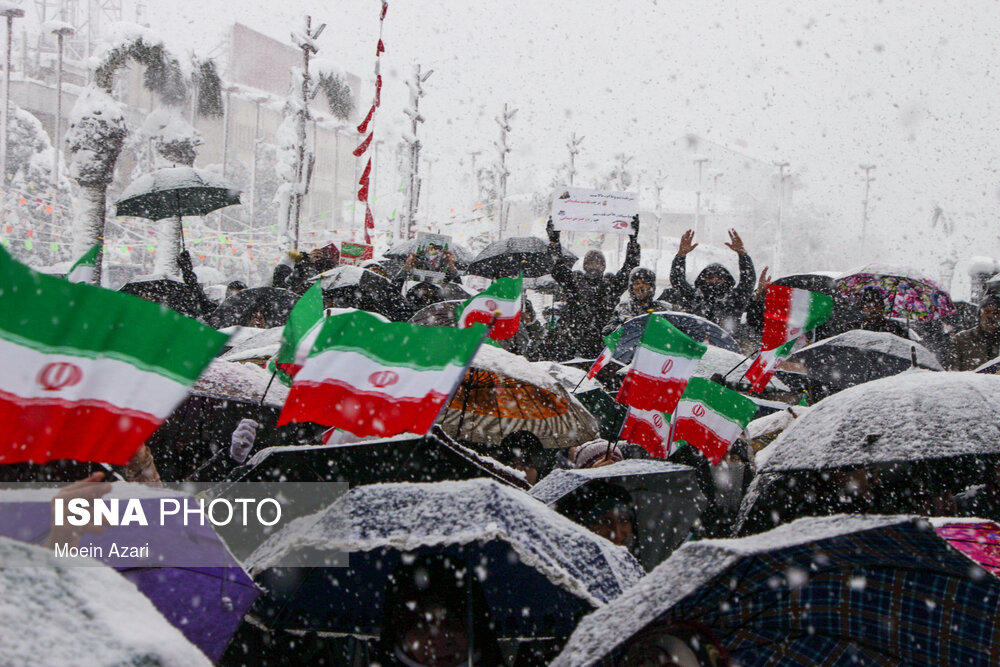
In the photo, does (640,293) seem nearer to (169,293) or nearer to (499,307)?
(499,307)

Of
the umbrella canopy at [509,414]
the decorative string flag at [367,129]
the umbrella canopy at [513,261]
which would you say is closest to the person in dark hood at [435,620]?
the umbrella canopy at [509,414]

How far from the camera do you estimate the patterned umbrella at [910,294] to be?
23.9 ft

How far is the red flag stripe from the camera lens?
3.54 meters

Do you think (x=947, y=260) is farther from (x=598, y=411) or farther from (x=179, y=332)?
(x=179, y=332)

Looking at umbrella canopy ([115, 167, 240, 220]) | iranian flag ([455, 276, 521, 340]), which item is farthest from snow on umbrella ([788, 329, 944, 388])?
umbrella canopy ([115, 167, 240, 220])

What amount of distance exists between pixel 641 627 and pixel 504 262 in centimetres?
938

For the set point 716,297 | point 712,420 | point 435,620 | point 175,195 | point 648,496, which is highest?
point 175,195

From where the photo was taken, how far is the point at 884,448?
11.4 ft

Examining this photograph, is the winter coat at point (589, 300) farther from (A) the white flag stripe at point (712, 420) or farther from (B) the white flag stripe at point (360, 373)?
(B) the white flag stripe at point (360, 373)

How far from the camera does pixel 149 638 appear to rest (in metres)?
1.64


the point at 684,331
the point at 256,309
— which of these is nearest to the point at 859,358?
the point at 684,331

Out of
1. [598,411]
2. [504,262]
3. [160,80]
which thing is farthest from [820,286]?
[160,80]

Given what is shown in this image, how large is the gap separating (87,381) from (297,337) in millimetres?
2156

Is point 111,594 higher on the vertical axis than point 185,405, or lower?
higher
